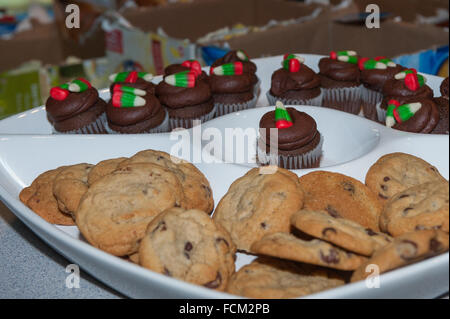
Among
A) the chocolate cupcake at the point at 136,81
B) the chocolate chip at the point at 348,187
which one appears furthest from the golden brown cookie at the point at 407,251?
the chocolate cupcake at the point at 136,81

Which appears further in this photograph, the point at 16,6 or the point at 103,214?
the point at 16,6

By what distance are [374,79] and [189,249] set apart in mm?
1464

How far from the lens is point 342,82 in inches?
95.3

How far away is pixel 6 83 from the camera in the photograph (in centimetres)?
369

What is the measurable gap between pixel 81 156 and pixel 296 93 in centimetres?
106

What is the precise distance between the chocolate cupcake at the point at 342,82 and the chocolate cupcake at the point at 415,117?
1.68 ft

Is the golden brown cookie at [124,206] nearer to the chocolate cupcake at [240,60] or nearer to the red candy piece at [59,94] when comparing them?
the red candy piece at [59,94]

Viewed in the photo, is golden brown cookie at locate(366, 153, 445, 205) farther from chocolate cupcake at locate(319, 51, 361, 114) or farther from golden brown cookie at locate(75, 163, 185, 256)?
chocolate cupcake at locate(319, 51, 361, 114)

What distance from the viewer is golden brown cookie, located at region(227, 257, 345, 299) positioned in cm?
112

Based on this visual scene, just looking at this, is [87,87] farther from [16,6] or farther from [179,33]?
[16,6]

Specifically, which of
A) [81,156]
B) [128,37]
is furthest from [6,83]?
[81,156]

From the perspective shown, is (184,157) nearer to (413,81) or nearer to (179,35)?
(413,81)

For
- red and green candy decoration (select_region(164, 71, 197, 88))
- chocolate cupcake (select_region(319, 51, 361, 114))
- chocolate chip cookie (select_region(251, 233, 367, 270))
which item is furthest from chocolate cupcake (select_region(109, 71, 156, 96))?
chocolate chip cookie (select_region(251, 233, 367, 270))

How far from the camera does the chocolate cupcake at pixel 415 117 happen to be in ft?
5.93
